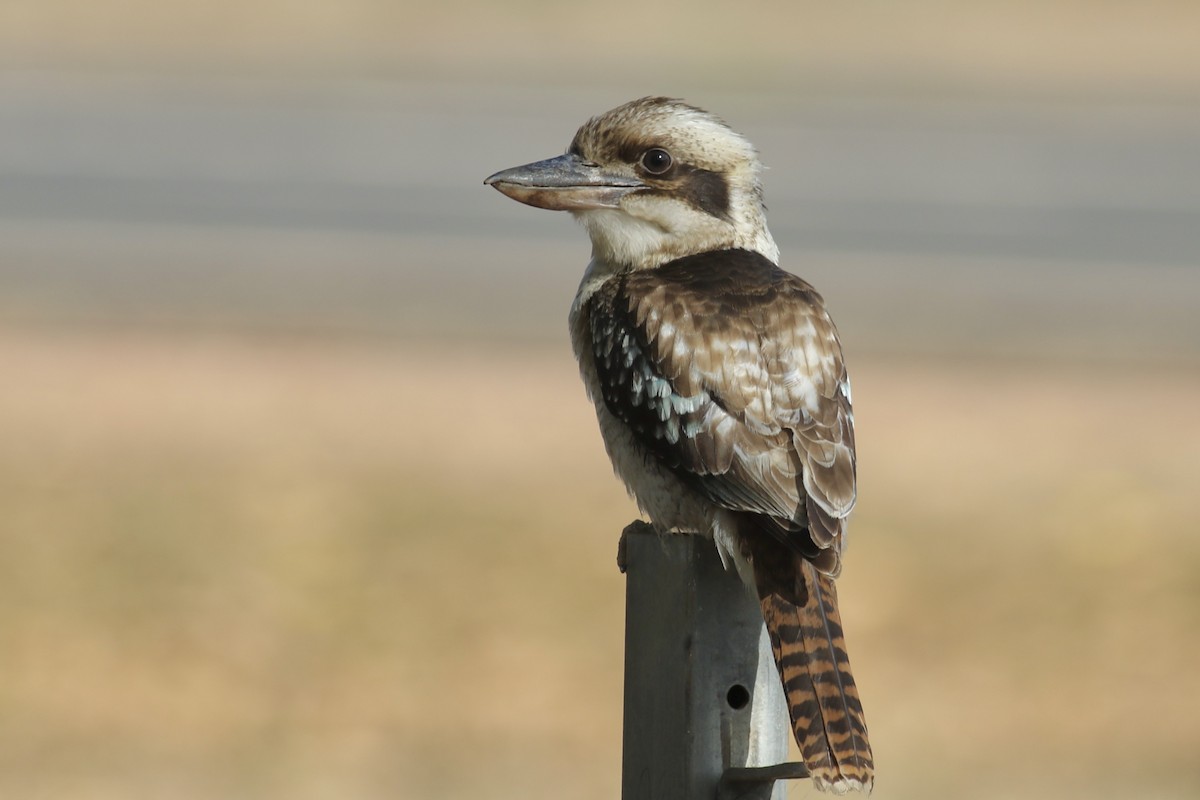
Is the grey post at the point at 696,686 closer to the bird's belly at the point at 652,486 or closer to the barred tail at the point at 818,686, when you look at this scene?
the barred tail at the point at 818,686

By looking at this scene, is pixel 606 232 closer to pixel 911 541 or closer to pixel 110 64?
pixel 911 541

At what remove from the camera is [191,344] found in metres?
11.8

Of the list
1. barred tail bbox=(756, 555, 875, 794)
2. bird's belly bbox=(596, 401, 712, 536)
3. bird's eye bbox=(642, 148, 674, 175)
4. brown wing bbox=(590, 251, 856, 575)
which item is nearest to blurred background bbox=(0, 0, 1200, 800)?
bird's belly bbox=(596, 401, 712, 536)

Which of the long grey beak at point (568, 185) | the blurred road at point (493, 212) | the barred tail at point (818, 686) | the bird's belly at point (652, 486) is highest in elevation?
the blurred road at point (493, 212)

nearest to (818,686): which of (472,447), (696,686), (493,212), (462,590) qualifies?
(696,686)

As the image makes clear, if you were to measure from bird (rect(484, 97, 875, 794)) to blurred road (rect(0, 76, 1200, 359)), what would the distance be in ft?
22.7

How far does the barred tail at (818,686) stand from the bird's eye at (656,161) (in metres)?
1.63

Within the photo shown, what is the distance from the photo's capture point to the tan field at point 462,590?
26.1 ft

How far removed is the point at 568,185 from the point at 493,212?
10.9 m

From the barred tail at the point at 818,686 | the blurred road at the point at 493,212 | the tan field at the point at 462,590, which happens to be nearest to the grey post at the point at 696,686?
the barred tail at the point at 818,686

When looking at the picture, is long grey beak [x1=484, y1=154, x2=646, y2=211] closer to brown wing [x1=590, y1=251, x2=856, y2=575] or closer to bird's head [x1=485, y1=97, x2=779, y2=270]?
bird's head [x1=485, y1=97, x2=779, y2=270]

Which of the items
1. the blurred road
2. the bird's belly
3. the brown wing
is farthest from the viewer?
the blurred road

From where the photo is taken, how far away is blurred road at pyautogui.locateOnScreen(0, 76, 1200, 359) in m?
12.8

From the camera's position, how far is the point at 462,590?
8.83 m
